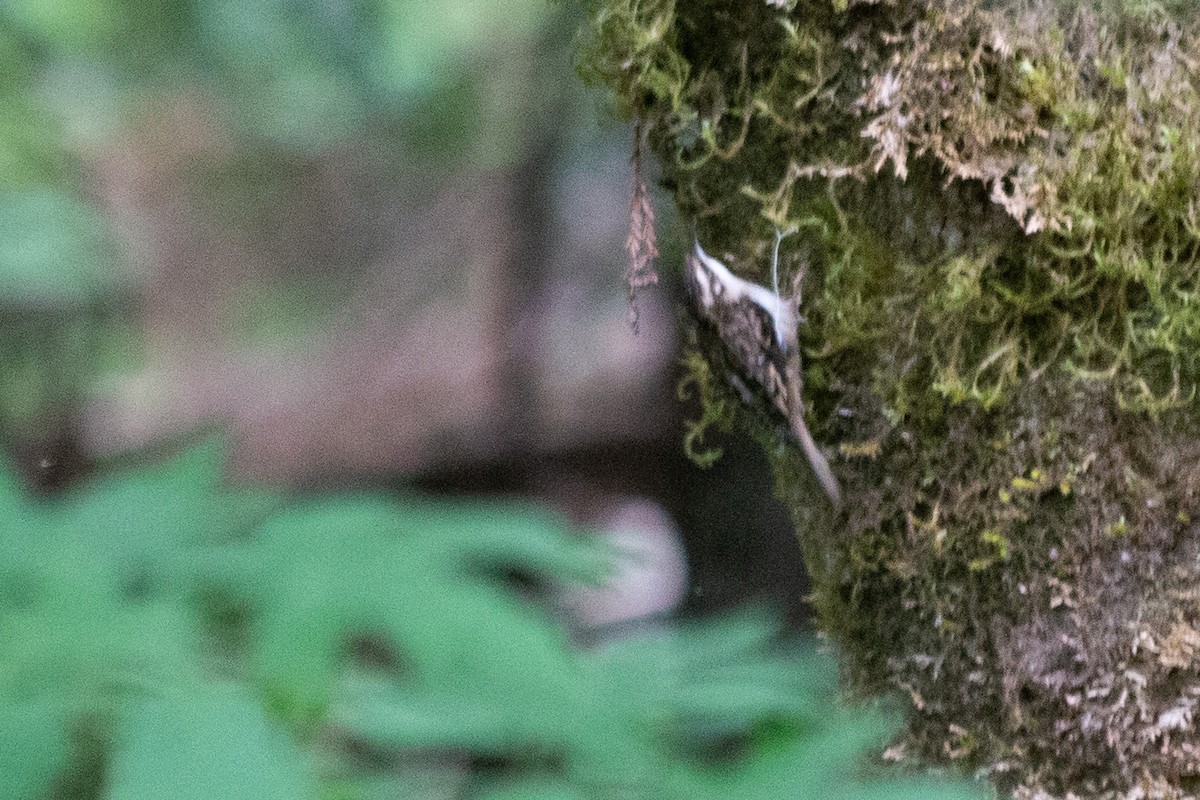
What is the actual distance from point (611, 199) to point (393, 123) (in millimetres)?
829

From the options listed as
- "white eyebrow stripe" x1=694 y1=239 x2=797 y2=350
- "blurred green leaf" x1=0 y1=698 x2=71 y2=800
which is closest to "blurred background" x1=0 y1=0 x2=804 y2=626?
"white eyebrow stripe" x1=694 y1=239 x2=797 y2=350

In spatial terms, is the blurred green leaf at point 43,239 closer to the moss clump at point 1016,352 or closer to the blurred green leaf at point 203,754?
the moss clump at point 1016,352

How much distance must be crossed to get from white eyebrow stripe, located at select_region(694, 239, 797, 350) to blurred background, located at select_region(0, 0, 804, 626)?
967 millimetres

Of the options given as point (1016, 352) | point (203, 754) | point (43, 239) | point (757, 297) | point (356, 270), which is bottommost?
point (203, 754)

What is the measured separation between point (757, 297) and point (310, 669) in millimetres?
770

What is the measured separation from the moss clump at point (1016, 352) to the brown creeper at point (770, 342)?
0.03 metres

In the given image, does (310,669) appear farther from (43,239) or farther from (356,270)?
(356,270)

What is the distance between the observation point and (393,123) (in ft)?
11.3

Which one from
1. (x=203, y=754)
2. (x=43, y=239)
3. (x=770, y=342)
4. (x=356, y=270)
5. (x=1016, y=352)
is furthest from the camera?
(x=356, y=270)

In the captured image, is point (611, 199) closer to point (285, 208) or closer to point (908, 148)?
Answer: point (285, 208)

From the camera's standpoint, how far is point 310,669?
40 centimetres

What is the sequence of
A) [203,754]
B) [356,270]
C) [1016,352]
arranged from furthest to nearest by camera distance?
[356,270] < [1016,352] < [203,754]

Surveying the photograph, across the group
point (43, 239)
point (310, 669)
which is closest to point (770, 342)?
point (310, 669)

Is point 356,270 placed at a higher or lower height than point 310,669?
higher
